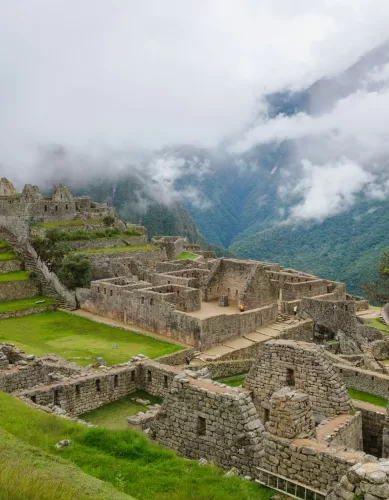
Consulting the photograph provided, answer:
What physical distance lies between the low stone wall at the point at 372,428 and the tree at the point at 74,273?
1971 cm

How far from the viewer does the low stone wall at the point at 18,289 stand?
88.4 ft

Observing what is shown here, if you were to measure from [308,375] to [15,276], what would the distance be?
76.3ft

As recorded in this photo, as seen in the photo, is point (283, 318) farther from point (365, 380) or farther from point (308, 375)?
point (308, 375)

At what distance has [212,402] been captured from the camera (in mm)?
7969

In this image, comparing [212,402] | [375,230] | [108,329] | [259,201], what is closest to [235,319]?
[108,329]

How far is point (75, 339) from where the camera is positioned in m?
20.1

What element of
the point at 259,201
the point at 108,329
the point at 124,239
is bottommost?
the point at 108,329

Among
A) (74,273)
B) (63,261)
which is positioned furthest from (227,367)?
(63,261)

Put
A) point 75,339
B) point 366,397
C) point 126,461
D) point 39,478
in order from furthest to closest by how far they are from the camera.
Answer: point 75,339, point 366,397, point 126,461, point 39,478

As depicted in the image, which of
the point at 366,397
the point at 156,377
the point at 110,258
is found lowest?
the point at 366,397

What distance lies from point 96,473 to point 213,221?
80807mm

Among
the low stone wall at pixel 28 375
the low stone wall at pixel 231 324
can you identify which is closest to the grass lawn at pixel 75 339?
the low stone wall at pixel 231 324

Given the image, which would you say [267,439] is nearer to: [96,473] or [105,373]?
[96,473]

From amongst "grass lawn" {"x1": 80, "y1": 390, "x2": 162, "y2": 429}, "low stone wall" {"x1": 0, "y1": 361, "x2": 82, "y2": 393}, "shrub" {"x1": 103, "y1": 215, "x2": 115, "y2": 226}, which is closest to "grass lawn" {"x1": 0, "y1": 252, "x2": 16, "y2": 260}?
"shrub" {"x1": 103, "y1": 215, "x2": 115, "y2": 226}
